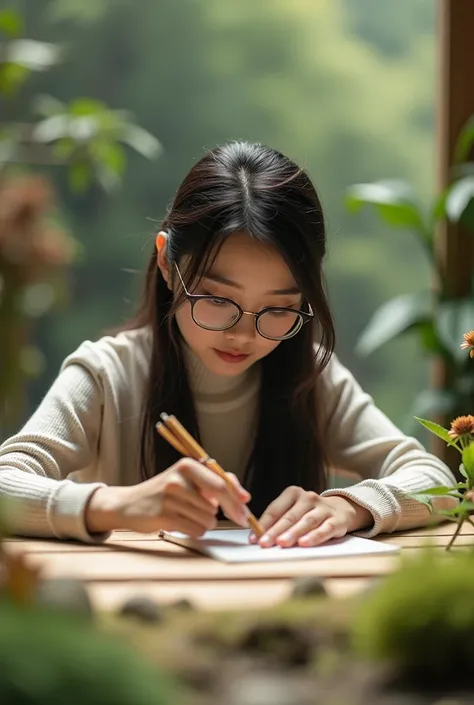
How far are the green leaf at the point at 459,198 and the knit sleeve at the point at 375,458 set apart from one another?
3.58 feet

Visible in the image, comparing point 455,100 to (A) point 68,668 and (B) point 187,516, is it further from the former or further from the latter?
(A) point 68,668

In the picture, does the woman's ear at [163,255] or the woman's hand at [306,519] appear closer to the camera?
the woman's hand at [306,519]

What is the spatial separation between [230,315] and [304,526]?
0.42 metres

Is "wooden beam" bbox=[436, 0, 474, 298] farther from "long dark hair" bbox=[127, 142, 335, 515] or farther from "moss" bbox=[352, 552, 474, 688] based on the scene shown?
"moss" bbox=[352, 552, 474, 688]

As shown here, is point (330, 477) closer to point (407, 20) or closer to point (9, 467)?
→ point (9, 467)

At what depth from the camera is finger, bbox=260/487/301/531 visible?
1.57 meters

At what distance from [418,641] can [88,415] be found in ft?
4.32

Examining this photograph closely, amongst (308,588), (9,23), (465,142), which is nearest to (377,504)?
(308,588)

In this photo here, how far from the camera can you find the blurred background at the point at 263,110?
3.83 meters

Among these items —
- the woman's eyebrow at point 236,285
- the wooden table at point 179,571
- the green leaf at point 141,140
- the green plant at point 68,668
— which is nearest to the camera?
the green plant at point 68,668

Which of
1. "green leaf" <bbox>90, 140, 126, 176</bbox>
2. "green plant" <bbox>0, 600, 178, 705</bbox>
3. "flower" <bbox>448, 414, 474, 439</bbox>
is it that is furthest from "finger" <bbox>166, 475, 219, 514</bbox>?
"green leaf" <bbox>90, 140, 126, 176</bbox>

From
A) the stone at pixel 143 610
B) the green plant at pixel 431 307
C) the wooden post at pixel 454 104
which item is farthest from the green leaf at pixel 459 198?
the stone at pixel 143 610

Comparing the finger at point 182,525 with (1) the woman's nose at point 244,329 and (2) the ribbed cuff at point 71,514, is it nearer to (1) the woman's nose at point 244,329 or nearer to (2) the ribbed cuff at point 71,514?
(2) the ribbed cuff at point 71,514

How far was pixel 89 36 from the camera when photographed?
151 inches
